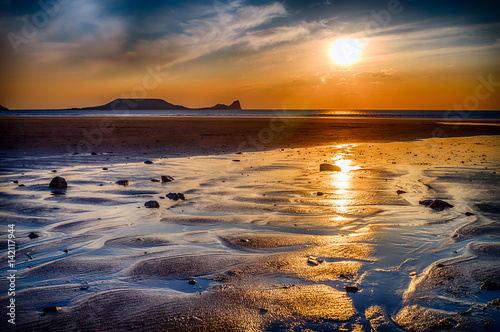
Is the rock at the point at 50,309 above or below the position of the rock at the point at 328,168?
below

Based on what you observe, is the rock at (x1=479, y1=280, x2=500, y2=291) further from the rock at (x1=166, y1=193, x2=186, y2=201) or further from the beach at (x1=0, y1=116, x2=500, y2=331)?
the rock at (x1=166, y1=193, x2=186, y2=201)

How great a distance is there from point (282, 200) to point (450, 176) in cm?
647

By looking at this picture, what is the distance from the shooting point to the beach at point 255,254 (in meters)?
3.32

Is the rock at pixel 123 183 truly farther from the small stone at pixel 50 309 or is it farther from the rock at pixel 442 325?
the rock at pixel 442 325

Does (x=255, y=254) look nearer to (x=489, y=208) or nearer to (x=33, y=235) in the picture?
(x=33, y=235)

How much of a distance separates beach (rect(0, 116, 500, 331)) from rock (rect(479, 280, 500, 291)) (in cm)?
2

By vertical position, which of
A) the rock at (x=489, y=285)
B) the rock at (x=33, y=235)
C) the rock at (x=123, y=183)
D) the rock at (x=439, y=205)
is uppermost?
the rock at (x=439, y=205)

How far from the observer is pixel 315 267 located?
436cm

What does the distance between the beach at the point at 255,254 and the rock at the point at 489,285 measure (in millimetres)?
15

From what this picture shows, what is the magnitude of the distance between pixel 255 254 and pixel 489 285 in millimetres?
2890

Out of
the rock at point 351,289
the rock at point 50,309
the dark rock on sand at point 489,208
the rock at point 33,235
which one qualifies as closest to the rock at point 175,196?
the rock at point 33,235

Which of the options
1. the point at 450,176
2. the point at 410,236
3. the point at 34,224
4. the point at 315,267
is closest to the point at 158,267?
the point at 315,267

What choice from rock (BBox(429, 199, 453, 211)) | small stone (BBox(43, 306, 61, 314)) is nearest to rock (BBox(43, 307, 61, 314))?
small stone (BBox(43, 306, 61, 314))

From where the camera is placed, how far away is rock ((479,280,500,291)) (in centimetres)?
383
